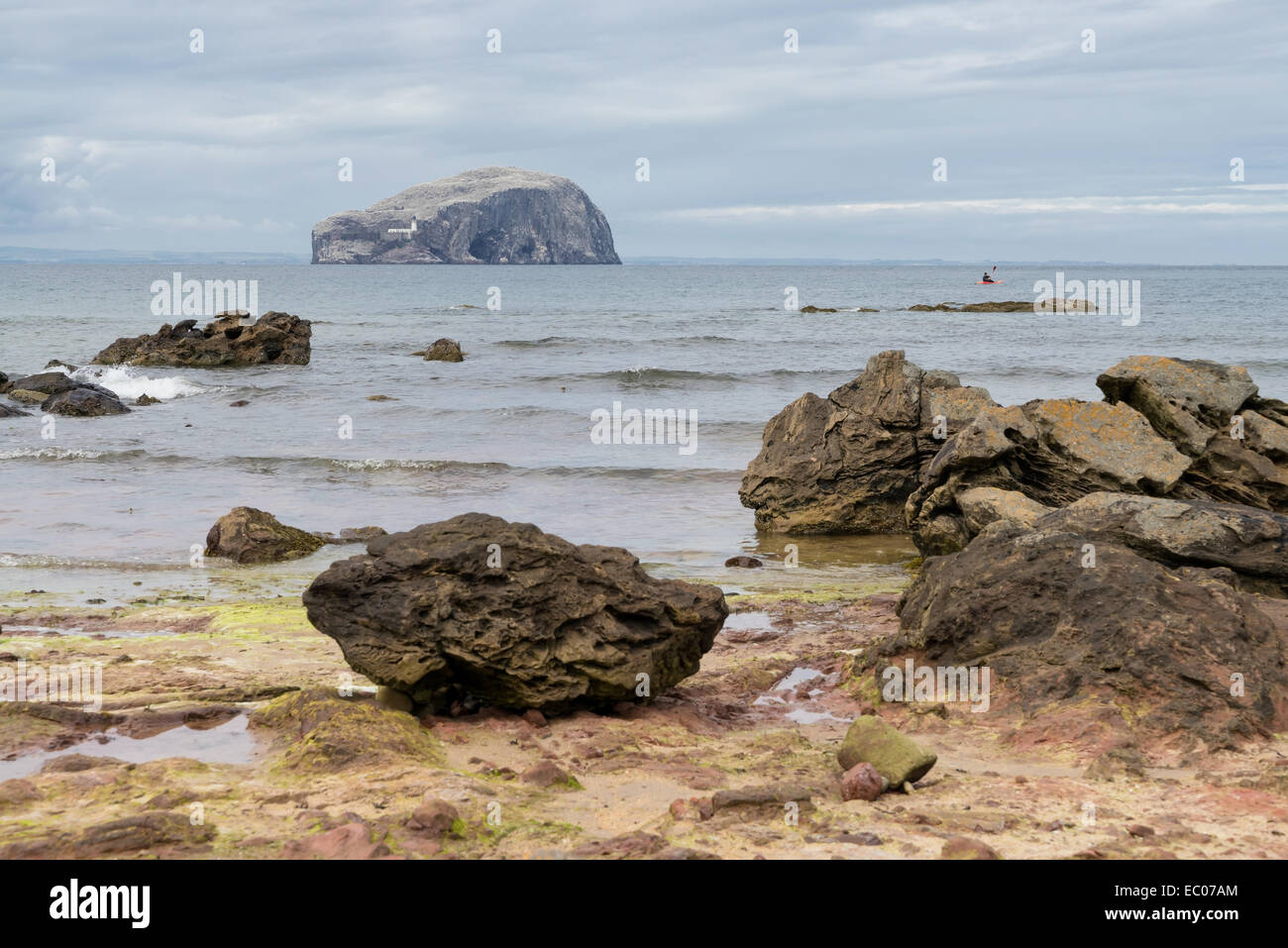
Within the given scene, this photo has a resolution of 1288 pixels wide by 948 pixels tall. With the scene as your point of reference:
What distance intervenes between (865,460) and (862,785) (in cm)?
842

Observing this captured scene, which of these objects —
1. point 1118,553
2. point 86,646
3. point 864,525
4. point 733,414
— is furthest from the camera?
point 733,414

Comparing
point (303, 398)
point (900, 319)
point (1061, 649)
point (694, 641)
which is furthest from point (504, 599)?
point (900, 319)

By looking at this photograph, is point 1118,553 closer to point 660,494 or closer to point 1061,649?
point 1061,649

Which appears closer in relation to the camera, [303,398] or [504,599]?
[504,599]

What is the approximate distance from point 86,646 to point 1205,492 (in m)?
9.69

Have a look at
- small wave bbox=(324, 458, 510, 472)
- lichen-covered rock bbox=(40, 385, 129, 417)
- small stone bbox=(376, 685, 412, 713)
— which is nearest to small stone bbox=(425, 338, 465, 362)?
lichen-covered rock bbox=(40, 385, 129, 417)

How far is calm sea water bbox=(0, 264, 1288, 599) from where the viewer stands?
1315cm

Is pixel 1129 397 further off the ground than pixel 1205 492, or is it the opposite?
pixel 1129 397

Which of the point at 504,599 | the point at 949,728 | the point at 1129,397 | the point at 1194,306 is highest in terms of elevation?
the point at 1194,306

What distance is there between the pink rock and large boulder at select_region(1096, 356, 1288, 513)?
7.00 metres

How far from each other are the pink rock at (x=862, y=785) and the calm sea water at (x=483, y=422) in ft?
20.6

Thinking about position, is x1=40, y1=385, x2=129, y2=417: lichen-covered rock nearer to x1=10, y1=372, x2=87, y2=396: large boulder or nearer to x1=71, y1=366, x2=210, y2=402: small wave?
x1=10, y1=372, x2=87, y2=396: large boulder

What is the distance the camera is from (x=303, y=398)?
28422mm

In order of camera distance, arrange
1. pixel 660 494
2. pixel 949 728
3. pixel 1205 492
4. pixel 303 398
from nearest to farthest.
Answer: pixel 949 728, pixel 1205 492, pixel 660 494, pixel 303 398
